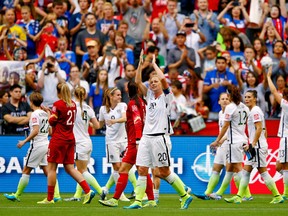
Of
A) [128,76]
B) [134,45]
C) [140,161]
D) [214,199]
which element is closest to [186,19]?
[134,45]

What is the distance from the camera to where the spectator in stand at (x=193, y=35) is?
1085 inches

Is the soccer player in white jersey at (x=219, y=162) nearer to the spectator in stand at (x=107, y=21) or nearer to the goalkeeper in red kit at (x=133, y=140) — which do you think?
the goalkeeper in red kit at (x=133, y=140)

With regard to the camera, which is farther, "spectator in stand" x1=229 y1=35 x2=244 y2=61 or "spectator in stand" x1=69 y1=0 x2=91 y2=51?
"spectator in stand" x1=69 y1=0 x2=91 y2=51

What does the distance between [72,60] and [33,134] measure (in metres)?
7.79

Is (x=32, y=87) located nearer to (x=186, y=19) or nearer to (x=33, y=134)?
(x=186, y=19)

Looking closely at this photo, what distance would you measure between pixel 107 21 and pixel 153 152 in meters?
11.2

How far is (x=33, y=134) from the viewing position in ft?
63.7

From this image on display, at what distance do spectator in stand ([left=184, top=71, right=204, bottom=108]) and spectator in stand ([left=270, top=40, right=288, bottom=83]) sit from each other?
201 centimetres

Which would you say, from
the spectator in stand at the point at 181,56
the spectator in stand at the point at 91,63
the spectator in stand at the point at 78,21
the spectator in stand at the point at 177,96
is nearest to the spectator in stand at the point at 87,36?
the spectator in stand at the point at 78,21

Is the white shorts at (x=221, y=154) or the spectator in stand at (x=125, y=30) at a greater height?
the spectator in stand at (x=125, y=30)

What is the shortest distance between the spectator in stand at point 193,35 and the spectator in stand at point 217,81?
4.94 feet

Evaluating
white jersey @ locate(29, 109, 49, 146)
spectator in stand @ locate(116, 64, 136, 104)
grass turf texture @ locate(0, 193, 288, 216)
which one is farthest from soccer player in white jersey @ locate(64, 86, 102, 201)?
spectator in stand @ locate(116, 64, 136, 104)

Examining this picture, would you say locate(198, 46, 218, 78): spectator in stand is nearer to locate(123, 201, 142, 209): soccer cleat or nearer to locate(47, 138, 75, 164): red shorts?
locate(47, 138, 75, 164): red shorts

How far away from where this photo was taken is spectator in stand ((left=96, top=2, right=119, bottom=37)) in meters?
27.7
